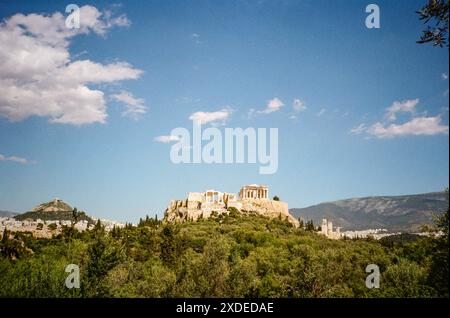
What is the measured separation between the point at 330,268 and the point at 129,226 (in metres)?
49.0

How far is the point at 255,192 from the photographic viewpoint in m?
102

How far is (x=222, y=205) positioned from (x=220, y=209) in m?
3.34

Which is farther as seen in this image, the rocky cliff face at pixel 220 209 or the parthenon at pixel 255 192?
the parthenon at pixel 255 192

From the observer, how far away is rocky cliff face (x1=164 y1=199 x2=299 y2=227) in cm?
8643

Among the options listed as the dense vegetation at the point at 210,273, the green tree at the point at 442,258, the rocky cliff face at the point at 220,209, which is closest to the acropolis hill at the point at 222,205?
the rocky cliff face at the point at 220,209

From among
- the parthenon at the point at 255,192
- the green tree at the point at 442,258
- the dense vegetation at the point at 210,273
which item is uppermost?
the parthenon at the point at 255,192

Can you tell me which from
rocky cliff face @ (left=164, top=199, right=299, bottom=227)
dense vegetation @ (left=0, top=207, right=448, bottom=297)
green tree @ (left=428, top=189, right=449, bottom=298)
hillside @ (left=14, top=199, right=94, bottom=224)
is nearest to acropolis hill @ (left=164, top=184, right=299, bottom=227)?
rocky cliff face @ (left=164, top=199, right=299, bottom=227)

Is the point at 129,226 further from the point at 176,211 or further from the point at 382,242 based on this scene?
the point at 382,242

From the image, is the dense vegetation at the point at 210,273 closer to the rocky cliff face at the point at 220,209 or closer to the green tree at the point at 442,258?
the green tree at the point at 442,258

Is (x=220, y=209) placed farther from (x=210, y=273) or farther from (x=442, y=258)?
(x=442, y=258)

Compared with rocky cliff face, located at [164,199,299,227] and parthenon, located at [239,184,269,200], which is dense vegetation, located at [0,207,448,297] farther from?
parthenon, located at [239,184,269,200]

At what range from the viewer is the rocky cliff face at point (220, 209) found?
86.4m

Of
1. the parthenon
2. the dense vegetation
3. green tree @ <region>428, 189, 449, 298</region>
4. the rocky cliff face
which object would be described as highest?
the parthenon
